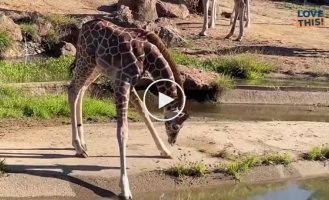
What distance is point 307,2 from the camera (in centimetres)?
2883

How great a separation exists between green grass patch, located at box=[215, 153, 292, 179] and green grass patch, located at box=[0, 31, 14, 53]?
9187 millimetres

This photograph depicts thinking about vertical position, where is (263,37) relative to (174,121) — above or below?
below

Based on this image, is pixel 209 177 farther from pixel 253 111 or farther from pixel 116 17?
pixel 116 17

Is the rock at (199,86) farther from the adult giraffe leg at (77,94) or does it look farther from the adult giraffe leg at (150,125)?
the adult giraffe leg at (77,94)

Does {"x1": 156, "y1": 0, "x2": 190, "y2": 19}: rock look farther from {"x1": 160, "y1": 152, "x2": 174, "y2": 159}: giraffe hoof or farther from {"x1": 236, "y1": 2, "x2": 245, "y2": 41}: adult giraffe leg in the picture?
{"x1": 160, "y1": 152, "x2": 174, "y2": 159}: giraffe hoof

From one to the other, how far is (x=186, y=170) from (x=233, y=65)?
304 inches

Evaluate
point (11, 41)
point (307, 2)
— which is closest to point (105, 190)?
point (11, 41)

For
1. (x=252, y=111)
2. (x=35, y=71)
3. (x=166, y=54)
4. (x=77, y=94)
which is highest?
(x=166, y=54)

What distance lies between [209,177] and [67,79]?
6.10 meters

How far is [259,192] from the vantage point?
27.3 ft

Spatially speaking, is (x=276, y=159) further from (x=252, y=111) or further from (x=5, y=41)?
(x=5, y=41)

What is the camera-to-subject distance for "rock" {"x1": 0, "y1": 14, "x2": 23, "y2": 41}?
16891 mm

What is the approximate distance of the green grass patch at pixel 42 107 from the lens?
35.1 ft

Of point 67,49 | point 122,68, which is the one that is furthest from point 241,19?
point 122,68
